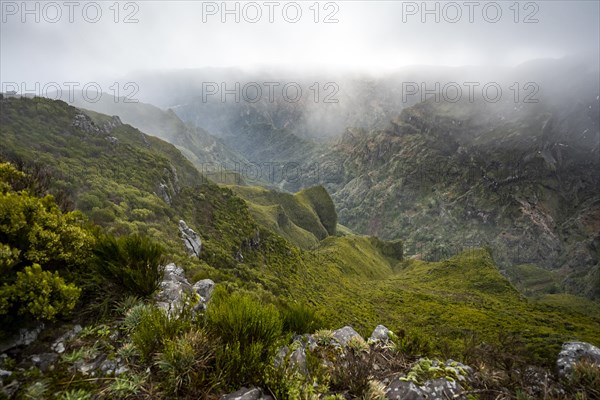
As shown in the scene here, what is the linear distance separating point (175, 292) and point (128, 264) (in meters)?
1.55

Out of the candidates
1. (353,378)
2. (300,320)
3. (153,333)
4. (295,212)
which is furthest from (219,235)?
(295,212)

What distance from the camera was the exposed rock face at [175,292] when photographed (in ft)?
19.1

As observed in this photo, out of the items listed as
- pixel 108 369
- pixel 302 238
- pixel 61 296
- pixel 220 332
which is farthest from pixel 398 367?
pixel 302 238

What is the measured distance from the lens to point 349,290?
41.0 metres

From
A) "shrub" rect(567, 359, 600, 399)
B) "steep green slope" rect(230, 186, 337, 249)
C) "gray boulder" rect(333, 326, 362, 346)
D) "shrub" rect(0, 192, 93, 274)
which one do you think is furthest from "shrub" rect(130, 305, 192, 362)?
"steep green slope" rect(230, 186, 337, 249)

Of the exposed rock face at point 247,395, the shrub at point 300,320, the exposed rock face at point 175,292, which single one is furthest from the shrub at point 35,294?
the shrub at point 300,320

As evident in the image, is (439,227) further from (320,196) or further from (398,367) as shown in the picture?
(398,367)

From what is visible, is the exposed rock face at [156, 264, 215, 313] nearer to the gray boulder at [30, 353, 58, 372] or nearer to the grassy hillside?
the grassy hillside

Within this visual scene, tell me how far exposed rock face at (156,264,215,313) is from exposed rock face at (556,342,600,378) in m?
6.89

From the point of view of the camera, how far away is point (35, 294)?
4215 millimetres

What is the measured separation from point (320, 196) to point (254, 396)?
135 m

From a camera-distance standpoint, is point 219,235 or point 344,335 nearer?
point 344,335

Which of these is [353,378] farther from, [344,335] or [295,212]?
[295,212]

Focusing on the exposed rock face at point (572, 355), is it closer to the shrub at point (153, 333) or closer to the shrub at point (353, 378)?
the shrub at point (353, 378)
